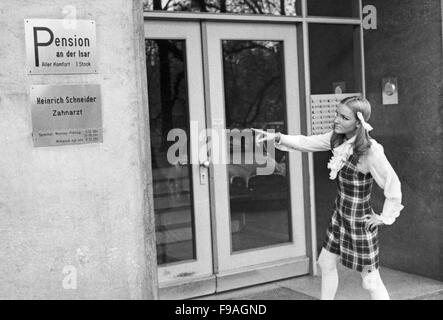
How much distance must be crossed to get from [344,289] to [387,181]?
6.30 feet

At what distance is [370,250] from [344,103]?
1.01 meters

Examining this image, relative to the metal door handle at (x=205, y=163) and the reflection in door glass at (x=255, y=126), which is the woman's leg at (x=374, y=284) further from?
the metal door handle at (x=205, y=163)

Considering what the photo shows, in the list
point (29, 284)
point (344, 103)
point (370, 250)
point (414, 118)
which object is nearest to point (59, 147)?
point (29, 284)

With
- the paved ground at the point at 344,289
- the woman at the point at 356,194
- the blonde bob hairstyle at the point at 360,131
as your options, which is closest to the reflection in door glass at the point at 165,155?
the paved ground at the point at 344,289

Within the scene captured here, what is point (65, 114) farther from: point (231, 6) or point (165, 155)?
point (231, 6)

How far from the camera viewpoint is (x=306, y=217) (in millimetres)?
6215

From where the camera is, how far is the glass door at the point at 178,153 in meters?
5.50

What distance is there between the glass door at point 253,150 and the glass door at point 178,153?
0.13m

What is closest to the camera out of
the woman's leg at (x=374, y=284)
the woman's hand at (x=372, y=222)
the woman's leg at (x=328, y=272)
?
the woman's hand at (x=372, y=222)

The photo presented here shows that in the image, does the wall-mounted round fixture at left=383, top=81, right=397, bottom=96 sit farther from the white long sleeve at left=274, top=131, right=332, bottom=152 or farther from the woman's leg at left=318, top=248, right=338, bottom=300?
the woman's leg at left=318, top=248, right=338, bottom=300

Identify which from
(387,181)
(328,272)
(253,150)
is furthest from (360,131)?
(253,150)

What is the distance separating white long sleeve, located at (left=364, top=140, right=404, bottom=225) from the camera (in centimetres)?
420

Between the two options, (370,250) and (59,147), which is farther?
(370,250)
